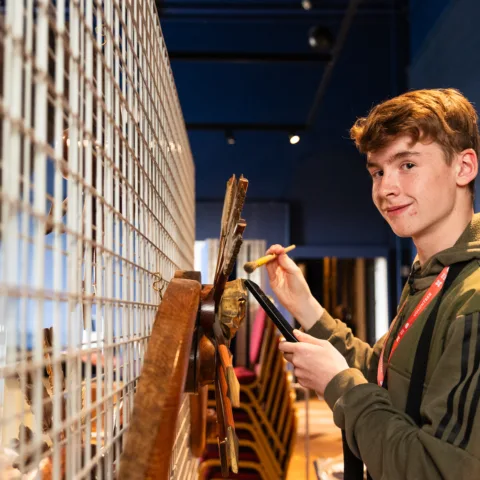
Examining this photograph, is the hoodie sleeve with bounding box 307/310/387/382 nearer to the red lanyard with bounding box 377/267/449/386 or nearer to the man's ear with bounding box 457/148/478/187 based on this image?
the red lanyard with bounding box 377/267/449/386

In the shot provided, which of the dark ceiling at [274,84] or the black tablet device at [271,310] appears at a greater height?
the dark ceiling at [274,84]

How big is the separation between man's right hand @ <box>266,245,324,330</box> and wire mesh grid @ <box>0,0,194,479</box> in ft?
1.58

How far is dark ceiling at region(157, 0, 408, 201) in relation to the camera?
577 cm

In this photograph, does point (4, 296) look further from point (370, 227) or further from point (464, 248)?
point (370, 227)

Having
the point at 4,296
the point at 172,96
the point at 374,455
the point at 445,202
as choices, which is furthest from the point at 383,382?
the point at 4,296

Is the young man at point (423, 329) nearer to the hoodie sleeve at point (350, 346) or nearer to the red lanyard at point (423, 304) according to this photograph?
the red lanyard at point (423, 304)

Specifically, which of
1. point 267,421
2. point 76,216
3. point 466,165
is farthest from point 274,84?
point 76,216

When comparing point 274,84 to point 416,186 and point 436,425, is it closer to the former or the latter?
point 416,186

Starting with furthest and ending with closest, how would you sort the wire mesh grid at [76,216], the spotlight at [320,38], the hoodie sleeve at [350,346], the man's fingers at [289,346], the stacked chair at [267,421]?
1. the spotlight at [320,38]
2. the stacked chair at [267,421]
3. the hoodie sleeve at [350,346]
4. the man's fingers at [289,346]
5. the wire mesh grid at [76,216]

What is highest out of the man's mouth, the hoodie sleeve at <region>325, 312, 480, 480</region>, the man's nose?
the man's nose

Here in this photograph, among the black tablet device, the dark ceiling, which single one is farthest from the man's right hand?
the dark ceiling

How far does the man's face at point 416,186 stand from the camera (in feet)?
3.10

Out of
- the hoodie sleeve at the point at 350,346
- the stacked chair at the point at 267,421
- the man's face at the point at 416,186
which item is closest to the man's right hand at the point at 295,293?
the hoodie sleeve at the point at 350,346

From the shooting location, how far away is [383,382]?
0.99 meters
